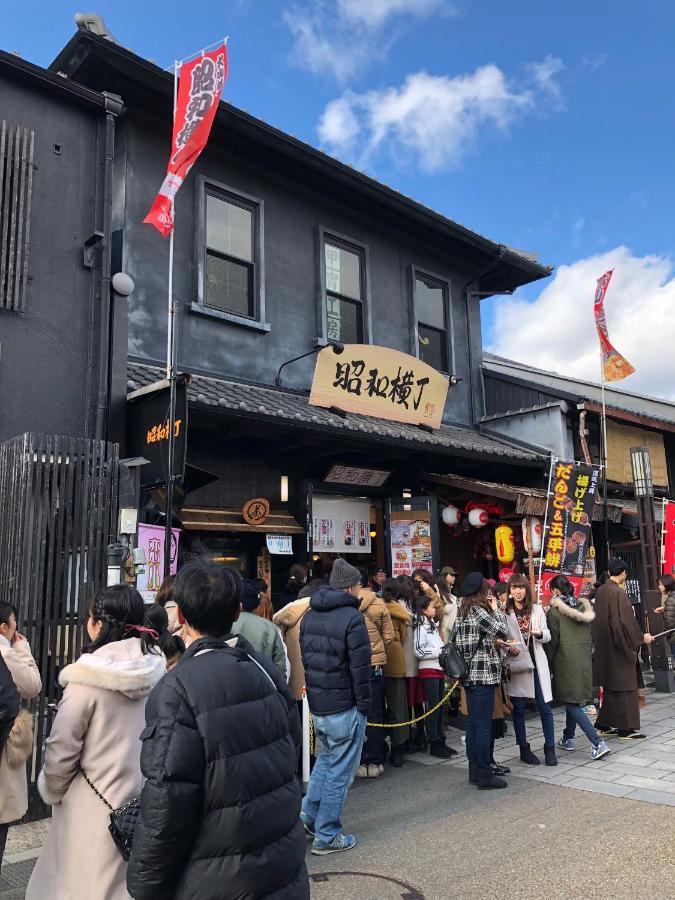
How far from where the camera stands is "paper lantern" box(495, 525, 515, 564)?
12.6m

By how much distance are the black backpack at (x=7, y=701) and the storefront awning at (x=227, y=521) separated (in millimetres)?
5536

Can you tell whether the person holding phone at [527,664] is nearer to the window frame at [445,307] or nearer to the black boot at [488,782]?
the black boot at [488,782]

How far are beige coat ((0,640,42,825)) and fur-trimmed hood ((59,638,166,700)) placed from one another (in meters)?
0.71

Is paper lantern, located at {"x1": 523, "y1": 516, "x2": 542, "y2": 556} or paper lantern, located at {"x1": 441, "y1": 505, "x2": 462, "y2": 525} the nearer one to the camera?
paper lantern, located at {"x1": 523, "y1": 516, "x2": 542, "y2": 556}

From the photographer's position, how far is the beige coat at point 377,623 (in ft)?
24.8

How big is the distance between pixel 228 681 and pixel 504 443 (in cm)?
1256

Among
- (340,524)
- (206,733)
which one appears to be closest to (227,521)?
(340,524)

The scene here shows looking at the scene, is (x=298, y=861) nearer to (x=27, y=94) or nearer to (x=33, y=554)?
(x=33, y=554)

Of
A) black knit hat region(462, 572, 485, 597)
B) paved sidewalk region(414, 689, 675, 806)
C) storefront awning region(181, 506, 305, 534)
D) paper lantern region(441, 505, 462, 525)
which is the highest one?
paper lantern region(441, 505, 462, 525)

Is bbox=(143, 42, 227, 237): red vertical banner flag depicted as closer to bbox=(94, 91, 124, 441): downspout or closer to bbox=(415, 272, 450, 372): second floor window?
bbox=(94, 91, 124, 441): downspout

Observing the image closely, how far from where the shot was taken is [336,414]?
10875mm

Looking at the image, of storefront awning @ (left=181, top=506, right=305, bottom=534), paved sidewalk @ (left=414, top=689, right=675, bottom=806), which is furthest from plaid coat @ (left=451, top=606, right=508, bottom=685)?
storefront awning @ (left=181, top=506, right=305, bottom=534)

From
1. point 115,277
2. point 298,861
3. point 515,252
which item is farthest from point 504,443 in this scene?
point 298,861

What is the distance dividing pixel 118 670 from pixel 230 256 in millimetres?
8837
